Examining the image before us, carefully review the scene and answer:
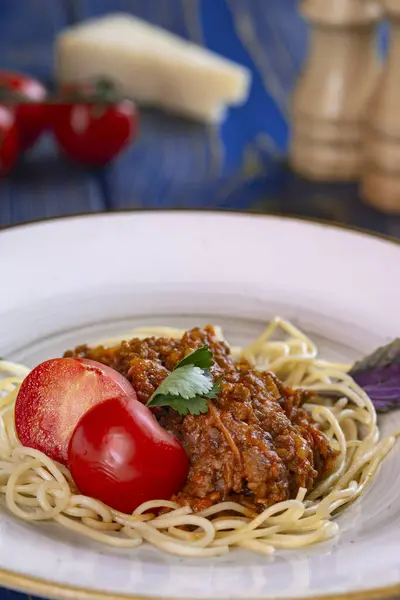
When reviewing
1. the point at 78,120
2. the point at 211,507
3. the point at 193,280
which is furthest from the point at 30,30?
the point at 211,507

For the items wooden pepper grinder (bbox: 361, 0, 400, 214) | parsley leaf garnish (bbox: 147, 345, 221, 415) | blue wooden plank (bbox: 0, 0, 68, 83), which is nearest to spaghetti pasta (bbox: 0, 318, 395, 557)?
parsley leaf garnish (bbox: 147, 345, 221, 415)

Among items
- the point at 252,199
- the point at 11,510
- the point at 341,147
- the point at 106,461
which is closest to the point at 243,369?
the point at 106,461

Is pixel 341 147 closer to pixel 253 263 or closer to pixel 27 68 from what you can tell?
pixel 253 263

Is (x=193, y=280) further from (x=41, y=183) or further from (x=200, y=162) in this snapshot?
(x=200, y=162)

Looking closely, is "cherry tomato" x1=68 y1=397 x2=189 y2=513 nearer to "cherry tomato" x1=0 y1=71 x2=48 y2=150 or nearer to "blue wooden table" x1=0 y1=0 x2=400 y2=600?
"blue wooden table" x1=0 y1=0 x2=400 y2=600

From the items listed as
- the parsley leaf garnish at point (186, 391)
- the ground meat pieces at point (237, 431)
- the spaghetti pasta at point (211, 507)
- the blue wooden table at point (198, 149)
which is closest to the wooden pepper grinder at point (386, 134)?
the blue wooden table at point (198, 149)

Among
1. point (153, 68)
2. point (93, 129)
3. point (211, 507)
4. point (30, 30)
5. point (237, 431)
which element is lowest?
point (30, 30)

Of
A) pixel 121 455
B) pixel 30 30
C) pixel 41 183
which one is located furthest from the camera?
pixel 30 30
